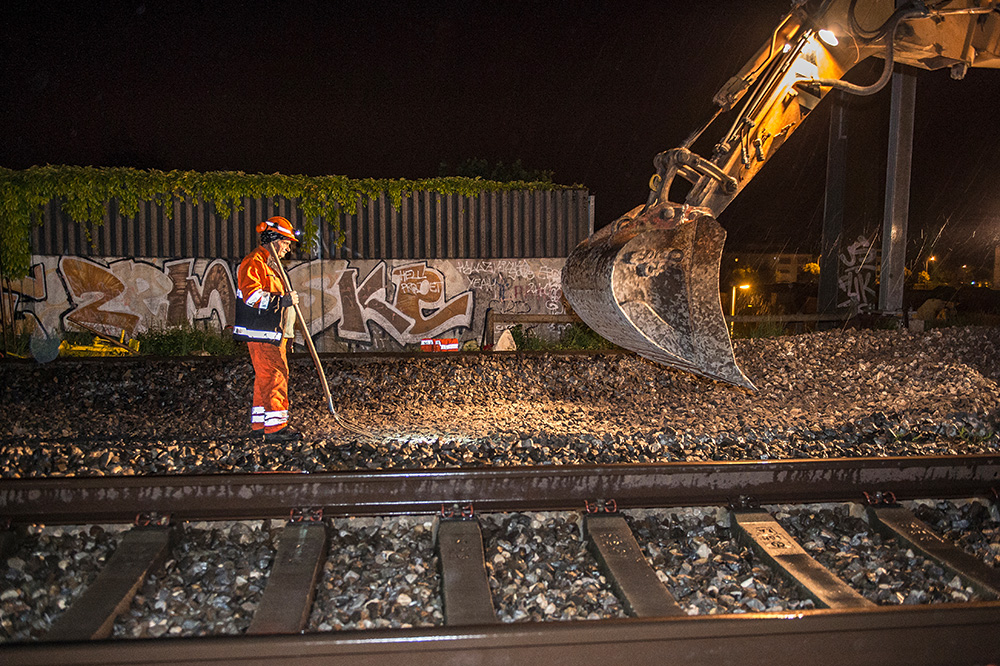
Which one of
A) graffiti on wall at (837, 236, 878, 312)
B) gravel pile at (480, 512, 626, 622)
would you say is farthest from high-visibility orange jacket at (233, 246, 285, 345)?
graffiti on wall at (837, 236, 878, 312)

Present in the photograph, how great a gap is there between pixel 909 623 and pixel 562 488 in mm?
2024

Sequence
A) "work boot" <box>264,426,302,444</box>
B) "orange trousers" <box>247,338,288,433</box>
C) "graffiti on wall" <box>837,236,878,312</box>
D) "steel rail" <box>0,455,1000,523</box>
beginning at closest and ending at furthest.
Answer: "steel rail" <box>0,455,1000,523</box> → "work boot" <box>264,426,302,444</box> → "orange trousers" <box>247,338,288,433</box> → "graffiti on wall" <box>837,236,878,312</box>

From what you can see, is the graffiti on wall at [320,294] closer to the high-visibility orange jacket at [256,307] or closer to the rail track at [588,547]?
the high-visibility orange jacket at [256,307]

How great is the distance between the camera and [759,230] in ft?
117

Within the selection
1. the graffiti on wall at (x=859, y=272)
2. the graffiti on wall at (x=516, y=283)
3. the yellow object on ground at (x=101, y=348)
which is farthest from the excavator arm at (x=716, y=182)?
the yellow object on ground at (x=101, y=348)

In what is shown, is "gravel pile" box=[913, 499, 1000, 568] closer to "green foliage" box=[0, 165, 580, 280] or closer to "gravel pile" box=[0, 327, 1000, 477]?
"gravel pile" box=[0, 327, 1000, 477]

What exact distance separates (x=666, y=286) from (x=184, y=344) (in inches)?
378

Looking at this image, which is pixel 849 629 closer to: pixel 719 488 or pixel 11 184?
pixel 719 488

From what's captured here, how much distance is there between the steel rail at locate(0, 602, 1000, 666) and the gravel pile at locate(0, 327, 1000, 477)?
2.18 meters

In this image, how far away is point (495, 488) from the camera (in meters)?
4.05

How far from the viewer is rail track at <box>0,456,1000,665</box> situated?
249 centimetres

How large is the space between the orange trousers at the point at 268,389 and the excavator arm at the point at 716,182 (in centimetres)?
295

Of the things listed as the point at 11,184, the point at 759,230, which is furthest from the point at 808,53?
the point at 759,230

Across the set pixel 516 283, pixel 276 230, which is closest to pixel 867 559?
pixel 276 230
